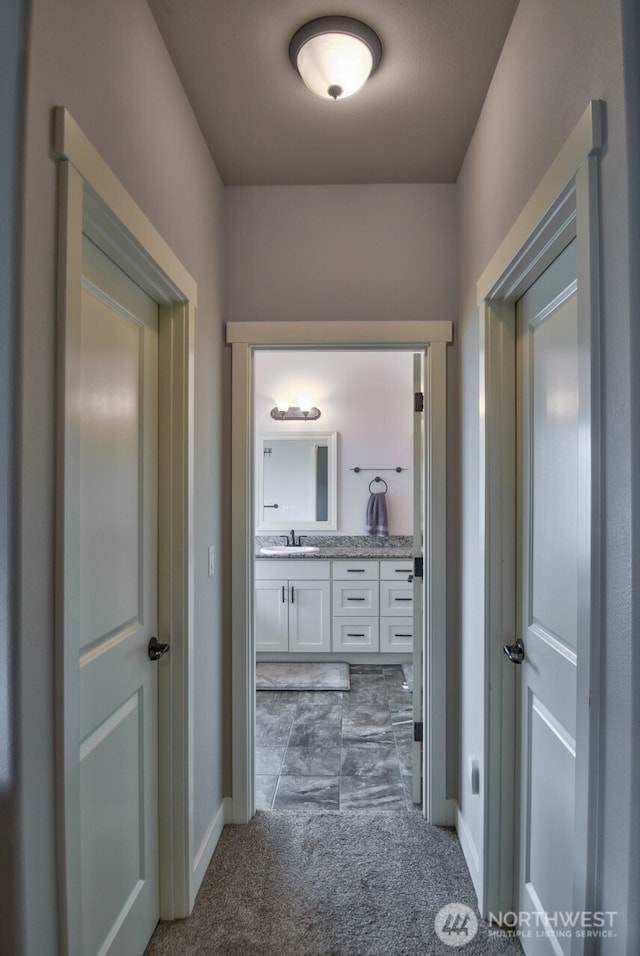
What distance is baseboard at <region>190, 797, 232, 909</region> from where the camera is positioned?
5.95ft

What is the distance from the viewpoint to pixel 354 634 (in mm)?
4199

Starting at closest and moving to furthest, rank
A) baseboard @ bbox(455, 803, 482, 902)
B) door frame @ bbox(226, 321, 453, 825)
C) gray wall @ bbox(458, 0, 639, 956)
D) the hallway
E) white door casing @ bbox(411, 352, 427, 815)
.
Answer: gray wall @ bbox(458, 0, 639, 956) → the hallway → baseboard @ bbox(455, 803, 482, 902) → door frame @ bbox(226, 321, 453, 825) → white door casing @ bbox(411, 352, 427, 815)

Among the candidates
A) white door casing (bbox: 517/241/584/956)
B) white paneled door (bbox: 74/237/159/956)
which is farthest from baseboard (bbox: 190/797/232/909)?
white door casing (bbox: 517/241/584/956)

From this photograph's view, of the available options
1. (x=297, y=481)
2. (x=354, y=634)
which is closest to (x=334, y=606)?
(x=354, y=634)

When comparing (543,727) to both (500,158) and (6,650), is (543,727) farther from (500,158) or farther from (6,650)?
(500,158)

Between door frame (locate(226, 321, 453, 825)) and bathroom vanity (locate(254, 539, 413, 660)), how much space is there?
6.21 ft

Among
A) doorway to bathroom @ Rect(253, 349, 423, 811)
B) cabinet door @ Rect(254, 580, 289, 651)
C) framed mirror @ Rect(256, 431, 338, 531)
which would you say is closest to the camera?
doorway to bathroom @ Rect(253, 349, 423, 811)

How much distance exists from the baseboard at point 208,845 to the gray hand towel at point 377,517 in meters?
2.70

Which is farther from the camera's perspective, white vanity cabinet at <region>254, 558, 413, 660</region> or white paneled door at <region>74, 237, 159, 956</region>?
white vanity cabinet at <region>254, 558, 413, 660</region>

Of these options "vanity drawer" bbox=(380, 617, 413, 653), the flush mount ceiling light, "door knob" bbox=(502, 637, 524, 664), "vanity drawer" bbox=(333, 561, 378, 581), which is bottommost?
"vanity drawer" bbox=(380, 617, 413, 653)

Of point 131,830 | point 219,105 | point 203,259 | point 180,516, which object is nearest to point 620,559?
point 180,516

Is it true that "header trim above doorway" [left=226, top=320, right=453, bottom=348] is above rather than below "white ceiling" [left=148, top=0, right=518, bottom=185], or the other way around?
below

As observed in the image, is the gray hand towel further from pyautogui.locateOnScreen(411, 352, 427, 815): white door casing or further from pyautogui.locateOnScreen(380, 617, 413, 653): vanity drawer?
pyautogui.locateOnScreen(411, 352, 427, 815): white door casing

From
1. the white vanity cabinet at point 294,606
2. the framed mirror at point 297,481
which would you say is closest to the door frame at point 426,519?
the white vanity cabinet at point 294,606
